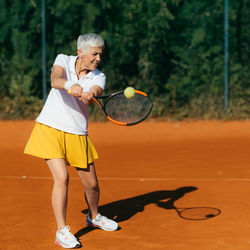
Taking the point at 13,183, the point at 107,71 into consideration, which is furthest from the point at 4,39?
the point at 13,183

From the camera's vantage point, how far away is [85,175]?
5051mm

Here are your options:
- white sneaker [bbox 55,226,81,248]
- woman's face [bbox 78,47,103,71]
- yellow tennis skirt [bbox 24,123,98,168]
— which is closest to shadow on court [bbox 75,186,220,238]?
white sneaker [bbox 55,226,81,248]

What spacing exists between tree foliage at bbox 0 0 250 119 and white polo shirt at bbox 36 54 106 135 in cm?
963

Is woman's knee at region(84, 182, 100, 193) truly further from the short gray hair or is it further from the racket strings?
the short gray hair

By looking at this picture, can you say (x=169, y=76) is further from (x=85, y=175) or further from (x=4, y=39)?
(x=85, y=175)

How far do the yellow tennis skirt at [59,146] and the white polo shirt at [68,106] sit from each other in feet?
0.17

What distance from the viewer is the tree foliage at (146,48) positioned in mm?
14656

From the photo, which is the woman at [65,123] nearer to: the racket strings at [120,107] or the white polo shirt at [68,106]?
the white polo shirt at [68,106]

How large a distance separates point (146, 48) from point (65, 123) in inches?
406

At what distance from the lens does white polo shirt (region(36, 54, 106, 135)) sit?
4.80 metres

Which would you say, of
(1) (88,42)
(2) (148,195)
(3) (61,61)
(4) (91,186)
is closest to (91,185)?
(4) (91,186)

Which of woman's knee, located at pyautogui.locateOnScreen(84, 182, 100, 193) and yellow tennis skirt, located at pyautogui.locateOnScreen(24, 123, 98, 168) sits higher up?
yellow tennis skirt, located at pyautogui.locateOnScreen(24, 123, 98, 168)

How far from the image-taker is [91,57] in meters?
4.78

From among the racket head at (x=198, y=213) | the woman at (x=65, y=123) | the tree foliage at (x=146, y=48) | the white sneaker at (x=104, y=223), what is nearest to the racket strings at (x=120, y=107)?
the woman at (x=65, y=123)
